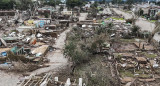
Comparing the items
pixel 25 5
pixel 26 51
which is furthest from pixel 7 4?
pixel 26 51

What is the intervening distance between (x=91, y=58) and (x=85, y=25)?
421 inches

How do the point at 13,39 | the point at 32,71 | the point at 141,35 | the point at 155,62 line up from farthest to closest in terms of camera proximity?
the point at 141,35 < the point at 13,39 < the point at 155,62 < the point at 32,71

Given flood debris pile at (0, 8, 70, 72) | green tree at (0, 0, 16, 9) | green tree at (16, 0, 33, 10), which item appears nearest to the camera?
flood debris pile at (0, 8, 70, 72)

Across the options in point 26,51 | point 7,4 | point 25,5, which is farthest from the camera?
point 7,4

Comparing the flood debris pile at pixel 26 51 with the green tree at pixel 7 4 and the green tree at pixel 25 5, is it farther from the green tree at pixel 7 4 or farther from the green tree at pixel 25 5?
the green tree at pixel 7 4

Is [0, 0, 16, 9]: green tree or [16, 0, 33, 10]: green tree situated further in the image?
[0, 0, 16, 9]: green tree

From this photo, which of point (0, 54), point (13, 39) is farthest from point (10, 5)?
point (0, 54)

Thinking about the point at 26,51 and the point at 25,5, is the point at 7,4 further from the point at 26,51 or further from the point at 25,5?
the point at 26,51

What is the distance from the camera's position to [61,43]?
15.3m

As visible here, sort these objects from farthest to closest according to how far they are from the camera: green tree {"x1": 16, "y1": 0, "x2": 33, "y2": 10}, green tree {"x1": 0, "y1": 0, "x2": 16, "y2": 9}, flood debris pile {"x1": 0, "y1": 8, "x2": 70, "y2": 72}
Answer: green tree {"x1": 0, "y1": 0, "x2": 16, "y2": 9} < green tree {"x1": 16, "y1": 0, "x2": 33, "y2": 10} < flood debris pile {"x1": 0, "y1": 8, "x2": 70, "y2": 72}

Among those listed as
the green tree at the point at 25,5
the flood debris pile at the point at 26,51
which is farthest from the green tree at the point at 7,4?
the flood debris pile at the point at 26,51

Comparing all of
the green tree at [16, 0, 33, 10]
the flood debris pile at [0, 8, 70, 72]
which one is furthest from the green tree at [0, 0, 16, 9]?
the flood debris pile at [0, 8, 70, 72]

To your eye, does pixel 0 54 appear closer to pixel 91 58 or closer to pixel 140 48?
pixel 91 58

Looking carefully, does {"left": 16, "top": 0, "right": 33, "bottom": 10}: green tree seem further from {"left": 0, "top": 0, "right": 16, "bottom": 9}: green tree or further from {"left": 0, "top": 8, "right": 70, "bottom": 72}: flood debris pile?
{"left": 0, "top": 8, "right": 70, "bottom": 72}: flood debris pile
